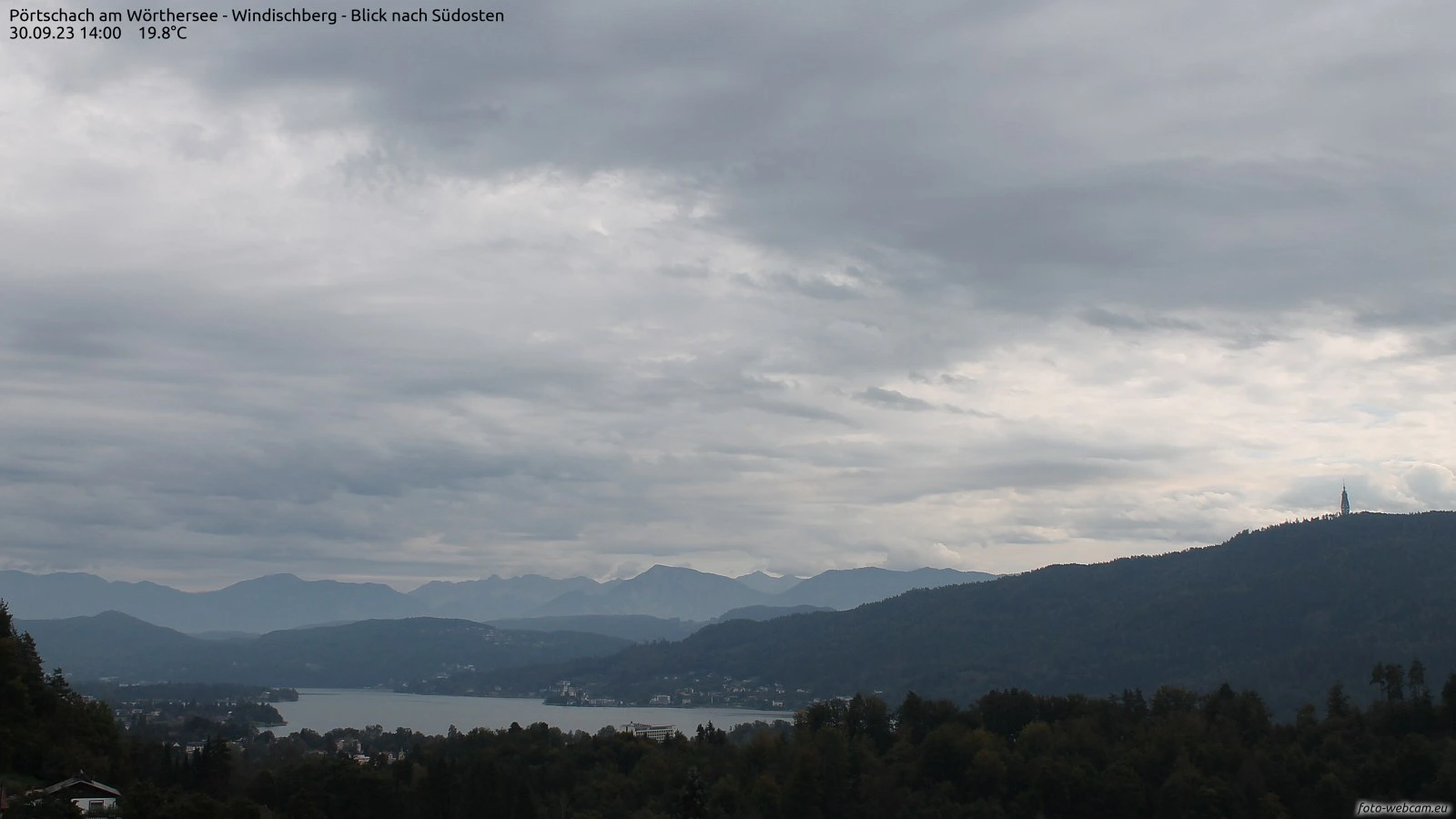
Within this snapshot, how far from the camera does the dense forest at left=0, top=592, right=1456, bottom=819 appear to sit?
209 feet

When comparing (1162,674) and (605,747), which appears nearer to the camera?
(605,747)

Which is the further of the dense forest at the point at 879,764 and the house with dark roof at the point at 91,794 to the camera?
the dense forest at the point at 879,764

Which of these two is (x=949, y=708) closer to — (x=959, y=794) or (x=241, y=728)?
(x=959, y=794)

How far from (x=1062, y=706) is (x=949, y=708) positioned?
901cm

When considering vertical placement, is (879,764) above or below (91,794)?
below

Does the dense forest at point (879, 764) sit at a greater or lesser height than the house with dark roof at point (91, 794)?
lesser

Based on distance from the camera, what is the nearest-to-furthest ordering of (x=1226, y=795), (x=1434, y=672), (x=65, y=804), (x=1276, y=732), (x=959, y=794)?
(x=65, y=804) → (x=1226, y=795) → (x=959, y=794) → (x=1276, y=732) → (x=1434, y=672)

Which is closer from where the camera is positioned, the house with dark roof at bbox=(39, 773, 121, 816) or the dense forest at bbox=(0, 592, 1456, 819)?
the house with dark roof at bbox=(39, 773, 121, 816)

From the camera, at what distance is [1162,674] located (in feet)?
609

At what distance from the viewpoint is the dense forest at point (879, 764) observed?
63562 millimetres

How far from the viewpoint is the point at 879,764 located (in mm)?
80812

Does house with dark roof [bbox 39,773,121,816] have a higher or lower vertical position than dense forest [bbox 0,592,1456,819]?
higher

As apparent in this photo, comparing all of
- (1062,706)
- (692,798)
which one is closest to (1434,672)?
(1062,706)

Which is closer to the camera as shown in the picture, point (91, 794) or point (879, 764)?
point (91, 794)
